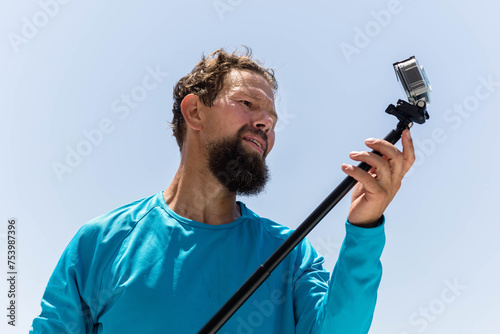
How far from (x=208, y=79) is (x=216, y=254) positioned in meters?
1.18

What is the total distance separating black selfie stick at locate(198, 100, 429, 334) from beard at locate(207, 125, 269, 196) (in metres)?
1.18

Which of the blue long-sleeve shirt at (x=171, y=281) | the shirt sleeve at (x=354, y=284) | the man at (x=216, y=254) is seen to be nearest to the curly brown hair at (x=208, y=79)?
the man at (x=216, y=254)

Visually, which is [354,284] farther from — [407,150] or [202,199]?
[202,199]

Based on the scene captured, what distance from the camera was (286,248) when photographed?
243 centimetres

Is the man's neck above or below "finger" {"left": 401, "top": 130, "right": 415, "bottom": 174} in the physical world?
below

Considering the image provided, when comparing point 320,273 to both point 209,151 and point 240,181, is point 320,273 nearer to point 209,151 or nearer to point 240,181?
point 240,181

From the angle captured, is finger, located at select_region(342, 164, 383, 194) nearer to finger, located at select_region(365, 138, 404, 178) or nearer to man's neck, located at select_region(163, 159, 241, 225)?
finger, located at select_region(365, 138, 404, 178)

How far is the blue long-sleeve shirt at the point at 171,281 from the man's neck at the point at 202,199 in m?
0.11

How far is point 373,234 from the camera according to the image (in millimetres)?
2764

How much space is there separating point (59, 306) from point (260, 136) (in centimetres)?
138

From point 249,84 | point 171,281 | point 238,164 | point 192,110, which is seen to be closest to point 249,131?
point 238,164

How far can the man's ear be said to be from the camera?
3.96m

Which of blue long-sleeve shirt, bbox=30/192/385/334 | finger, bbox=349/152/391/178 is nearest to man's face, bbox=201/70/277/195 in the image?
blue long-sleeve shirt, bbox=30/192/385/334

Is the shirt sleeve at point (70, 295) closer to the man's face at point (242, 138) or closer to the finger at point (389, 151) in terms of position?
the man's face at point (242, 138)
